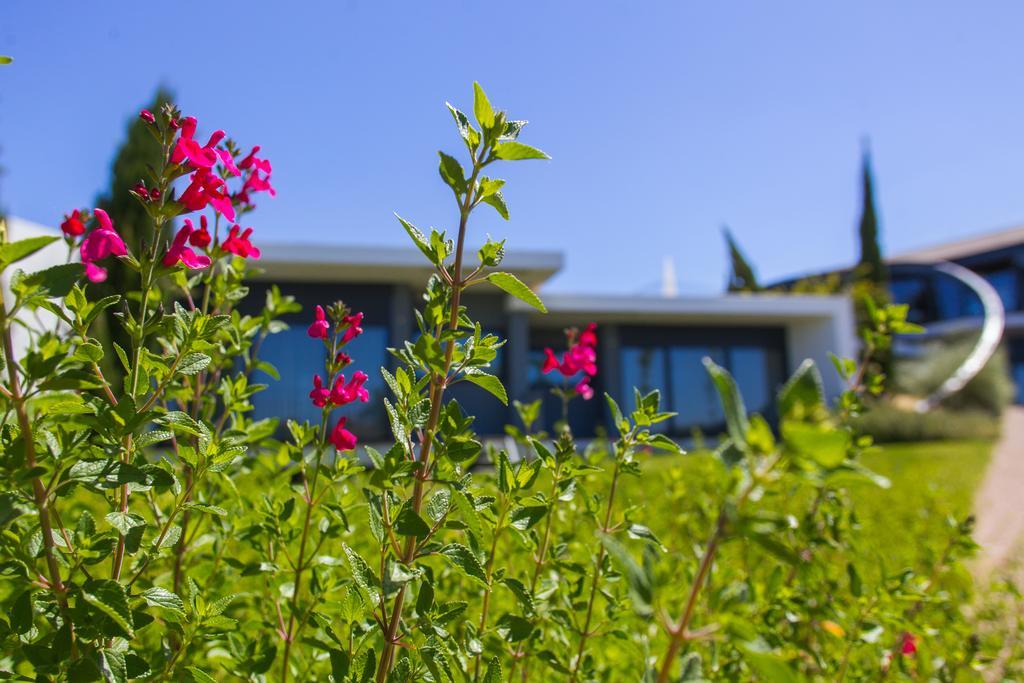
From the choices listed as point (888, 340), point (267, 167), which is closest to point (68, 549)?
point (267, 167)

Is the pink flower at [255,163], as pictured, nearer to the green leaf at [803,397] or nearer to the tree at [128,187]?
the green leaf at [803,397]

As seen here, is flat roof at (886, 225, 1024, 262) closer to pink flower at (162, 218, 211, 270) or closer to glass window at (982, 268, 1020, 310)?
glass window at (982, 268, 1020, 310)

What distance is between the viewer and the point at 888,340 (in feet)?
5.87

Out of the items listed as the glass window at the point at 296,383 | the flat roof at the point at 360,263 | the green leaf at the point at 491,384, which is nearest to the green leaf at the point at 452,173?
the green leaf at the point at 491,384

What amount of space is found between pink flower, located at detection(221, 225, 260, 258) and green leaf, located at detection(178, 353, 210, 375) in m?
0.39

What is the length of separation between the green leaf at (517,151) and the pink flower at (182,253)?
1.44 feet

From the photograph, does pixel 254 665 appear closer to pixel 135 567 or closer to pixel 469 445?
pixel 135 567

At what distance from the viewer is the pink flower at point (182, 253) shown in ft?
3.20

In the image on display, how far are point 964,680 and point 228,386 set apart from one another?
9.96 ft

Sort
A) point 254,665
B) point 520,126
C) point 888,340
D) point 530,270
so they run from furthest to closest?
point 530,270
point 888,340
point 254,665
point 520,126

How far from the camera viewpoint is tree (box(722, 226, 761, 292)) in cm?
2602

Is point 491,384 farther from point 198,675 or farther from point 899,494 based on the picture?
point 899,494

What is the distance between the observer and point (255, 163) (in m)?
1.51

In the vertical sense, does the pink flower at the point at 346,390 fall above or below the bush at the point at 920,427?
above
